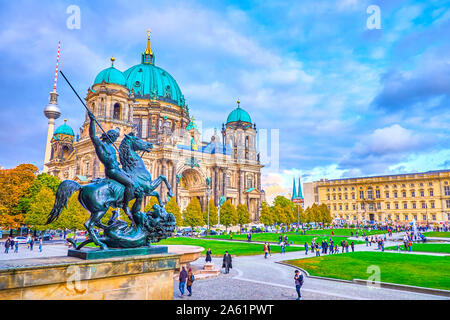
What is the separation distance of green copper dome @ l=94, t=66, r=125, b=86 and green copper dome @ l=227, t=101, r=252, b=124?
3713cm

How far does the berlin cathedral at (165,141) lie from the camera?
2596 inches

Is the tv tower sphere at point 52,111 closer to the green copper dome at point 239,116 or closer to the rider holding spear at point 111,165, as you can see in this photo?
the green copper dome at point 239,116

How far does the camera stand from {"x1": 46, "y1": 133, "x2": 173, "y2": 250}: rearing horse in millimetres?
8812

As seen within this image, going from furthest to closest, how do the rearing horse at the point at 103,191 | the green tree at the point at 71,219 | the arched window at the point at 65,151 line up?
the arched window at the point at 65,151 < the green tree at the point at 71,219 < the rearing horse at the point at 103,191

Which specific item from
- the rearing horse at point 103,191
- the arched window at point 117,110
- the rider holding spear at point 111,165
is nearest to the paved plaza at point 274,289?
the rearing horse at point 103,191

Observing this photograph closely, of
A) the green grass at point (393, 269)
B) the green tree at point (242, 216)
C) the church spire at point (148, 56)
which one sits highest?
the church spire at point (148, 56)

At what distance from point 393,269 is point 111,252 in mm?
19162

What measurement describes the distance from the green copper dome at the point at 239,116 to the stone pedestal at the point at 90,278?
87978 mm

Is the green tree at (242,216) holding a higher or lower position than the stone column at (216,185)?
lower

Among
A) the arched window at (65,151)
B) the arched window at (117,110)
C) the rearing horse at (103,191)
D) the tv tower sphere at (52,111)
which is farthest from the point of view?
the tv tower sphere at (52,111)

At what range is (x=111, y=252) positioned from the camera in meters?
8.30
